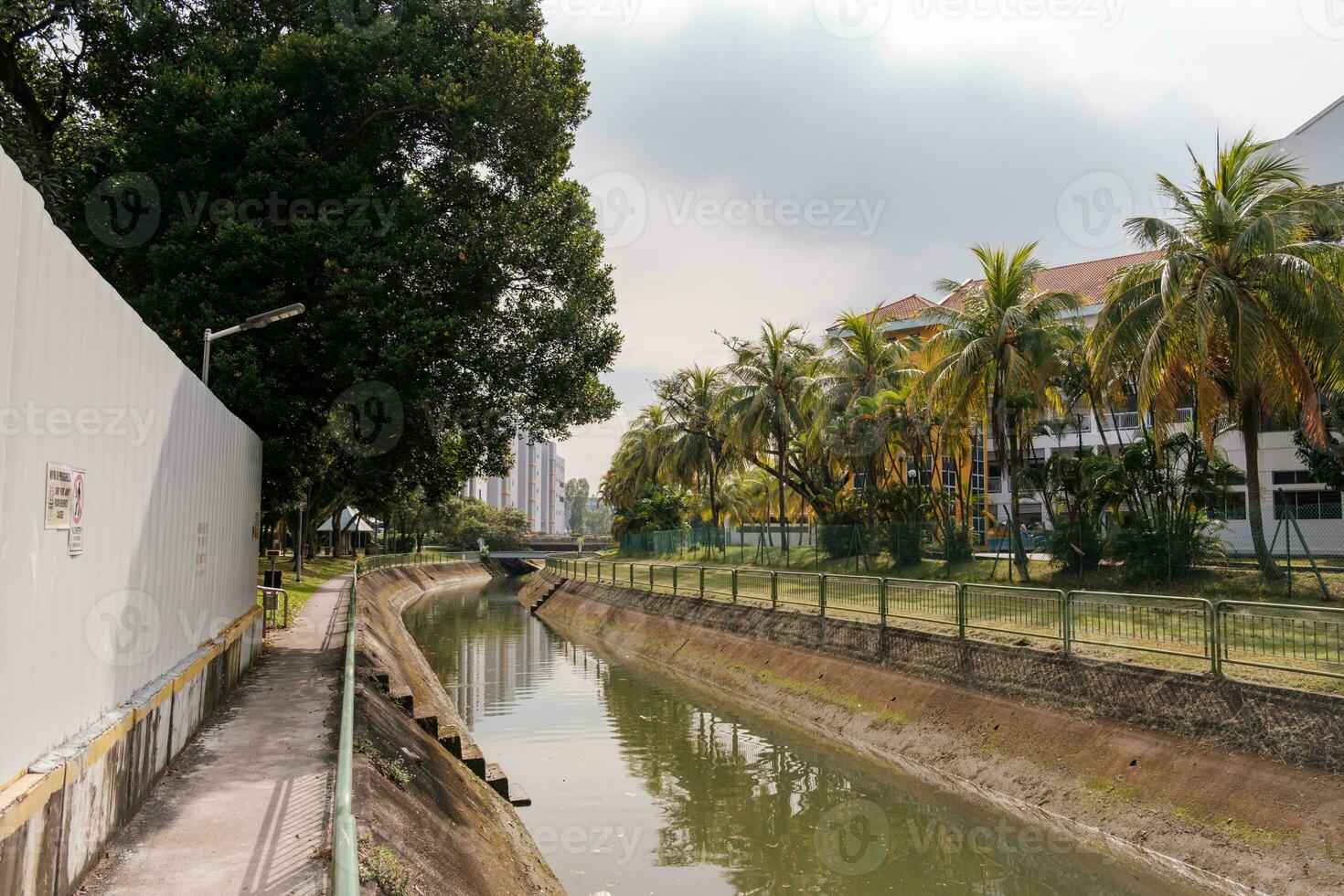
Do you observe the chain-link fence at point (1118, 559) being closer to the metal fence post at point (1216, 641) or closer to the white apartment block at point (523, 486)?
the metal fence post at point (1216, 641)

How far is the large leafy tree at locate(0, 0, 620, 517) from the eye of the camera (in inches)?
585

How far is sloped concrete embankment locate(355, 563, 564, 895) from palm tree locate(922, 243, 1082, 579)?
52.6 feet

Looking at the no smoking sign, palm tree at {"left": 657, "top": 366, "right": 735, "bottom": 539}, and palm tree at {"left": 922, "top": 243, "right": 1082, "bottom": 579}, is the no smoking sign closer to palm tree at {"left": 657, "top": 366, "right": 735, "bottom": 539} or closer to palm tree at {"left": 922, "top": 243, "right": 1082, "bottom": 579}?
palm tree at {"left": 922, "top": 243, "right": 1082, "bottom": 579}

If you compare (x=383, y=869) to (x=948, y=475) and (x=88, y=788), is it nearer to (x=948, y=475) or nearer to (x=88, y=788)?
(x=88, y=788)

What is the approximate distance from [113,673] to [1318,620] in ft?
37.7

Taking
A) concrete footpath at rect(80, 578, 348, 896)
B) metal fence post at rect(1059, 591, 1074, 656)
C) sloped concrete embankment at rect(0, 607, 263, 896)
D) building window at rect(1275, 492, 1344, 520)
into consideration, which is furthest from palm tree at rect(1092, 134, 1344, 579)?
sloped concrete embankment at rect(0, 607, 263, 896)

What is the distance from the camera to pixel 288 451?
53.9 ft

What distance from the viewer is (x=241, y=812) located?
724cm

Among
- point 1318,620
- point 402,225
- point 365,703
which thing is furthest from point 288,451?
point 1318,620

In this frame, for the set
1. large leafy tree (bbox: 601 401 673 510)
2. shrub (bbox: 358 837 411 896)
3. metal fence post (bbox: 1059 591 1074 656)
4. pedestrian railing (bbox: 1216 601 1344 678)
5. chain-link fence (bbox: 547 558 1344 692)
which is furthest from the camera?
large leafy tree (bbox: 601 401 673 510)

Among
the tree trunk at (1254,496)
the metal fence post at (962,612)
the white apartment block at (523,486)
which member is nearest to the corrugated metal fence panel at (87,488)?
the metal fence post at (962,612)

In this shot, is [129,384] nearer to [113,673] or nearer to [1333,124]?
[113,673]

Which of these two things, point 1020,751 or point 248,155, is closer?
point 1020,751

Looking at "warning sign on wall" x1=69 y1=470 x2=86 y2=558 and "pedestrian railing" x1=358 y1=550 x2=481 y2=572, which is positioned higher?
"warning sign on wall" x1=69 y1=470 x2=86 y2=558
